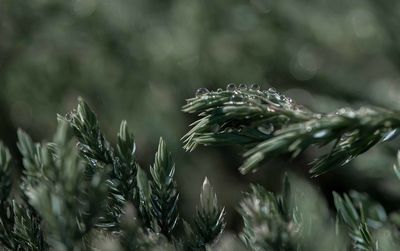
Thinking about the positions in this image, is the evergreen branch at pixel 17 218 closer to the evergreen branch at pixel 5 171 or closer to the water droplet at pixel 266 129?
the evergreen branch at pixel 5 171

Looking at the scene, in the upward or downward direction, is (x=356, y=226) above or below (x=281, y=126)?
below

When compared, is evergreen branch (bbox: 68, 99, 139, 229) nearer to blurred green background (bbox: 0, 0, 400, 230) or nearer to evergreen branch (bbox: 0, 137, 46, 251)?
evergreen branch (bbox: 0, 137, 46, 251)

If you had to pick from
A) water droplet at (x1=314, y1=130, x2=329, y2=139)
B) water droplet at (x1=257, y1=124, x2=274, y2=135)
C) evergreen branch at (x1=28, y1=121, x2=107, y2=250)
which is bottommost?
evergreen branch at (x1=28, y1=121, x2=107, y2=250)

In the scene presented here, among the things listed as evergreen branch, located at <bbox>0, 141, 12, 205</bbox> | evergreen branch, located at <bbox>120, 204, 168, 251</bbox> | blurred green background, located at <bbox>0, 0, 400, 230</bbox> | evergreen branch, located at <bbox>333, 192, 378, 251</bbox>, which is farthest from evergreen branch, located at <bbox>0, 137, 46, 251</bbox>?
blurred green background, located at <bbox>0, 0, 400, 230</bbox>

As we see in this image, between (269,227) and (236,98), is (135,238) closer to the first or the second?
(269,227)

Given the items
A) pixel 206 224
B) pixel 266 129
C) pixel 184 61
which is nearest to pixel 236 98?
pixel 266 129
